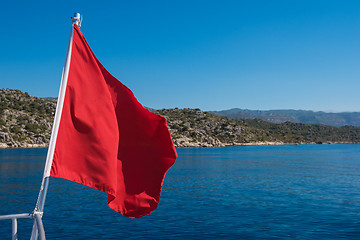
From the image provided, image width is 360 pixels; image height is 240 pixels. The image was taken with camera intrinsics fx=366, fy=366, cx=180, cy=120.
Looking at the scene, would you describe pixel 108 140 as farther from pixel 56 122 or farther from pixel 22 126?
pixel 22 126

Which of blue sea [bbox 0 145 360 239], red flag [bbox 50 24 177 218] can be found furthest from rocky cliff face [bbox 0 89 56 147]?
red flag [bbox 50 24 177 218]

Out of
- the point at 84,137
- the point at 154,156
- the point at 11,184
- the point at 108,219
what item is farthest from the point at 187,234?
the point at 11,184

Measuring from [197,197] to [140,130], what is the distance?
88.4 feet

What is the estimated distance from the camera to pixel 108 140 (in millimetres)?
7988

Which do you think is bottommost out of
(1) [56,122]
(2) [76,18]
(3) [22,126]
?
(3) [22,126]

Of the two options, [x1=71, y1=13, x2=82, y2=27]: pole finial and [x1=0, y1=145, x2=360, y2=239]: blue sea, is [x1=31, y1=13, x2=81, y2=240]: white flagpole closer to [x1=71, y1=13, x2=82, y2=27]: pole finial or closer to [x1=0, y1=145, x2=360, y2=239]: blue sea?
[x1=71, y1=13, x2=82, y2=27]: pole finial

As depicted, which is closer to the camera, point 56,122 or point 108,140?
point 56,122

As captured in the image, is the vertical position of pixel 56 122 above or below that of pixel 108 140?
above

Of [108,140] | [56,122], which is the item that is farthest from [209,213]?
[56,122]

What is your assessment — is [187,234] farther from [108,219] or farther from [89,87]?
[89,87]

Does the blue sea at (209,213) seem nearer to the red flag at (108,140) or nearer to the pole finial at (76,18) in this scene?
the red flag at (108,140)

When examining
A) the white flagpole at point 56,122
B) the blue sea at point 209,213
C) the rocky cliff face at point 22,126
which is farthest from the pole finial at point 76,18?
the rocky cliff face at point 22,126

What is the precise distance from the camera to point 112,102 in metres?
8.52

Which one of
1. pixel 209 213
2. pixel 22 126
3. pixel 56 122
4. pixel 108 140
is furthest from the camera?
pixel 22 126
